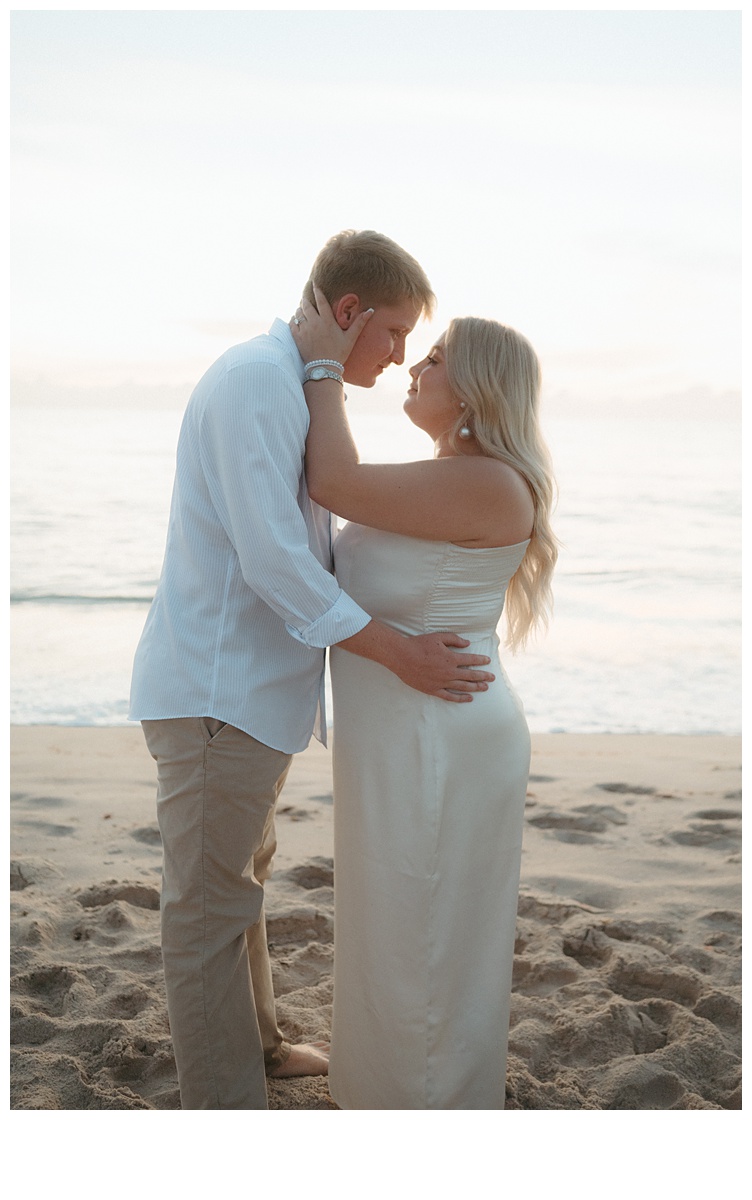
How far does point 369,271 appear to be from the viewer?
8.15ft

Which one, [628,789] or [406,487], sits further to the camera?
[628,789]

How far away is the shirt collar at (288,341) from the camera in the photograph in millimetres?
2477

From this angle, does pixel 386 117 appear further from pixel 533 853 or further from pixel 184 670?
pixel 184 670

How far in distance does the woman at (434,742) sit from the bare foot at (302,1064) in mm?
324

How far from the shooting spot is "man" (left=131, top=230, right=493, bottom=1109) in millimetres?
2281

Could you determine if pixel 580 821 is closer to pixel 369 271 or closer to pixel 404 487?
pixel 404 487

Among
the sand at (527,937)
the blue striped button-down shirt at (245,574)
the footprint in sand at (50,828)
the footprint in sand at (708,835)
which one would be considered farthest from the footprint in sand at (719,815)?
the blue striped button-down shirt at (245,574)

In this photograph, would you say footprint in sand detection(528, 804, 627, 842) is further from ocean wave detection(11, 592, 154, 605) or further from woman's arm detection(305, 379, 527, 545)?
ocean wave detection(11, 592, 154, 605)

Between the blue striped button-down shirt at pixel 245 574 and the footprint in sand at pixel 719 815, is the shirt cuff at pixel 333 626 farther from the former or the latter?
the footprint in sand at pixel 719 815

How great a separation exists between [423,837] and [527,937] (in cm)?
152

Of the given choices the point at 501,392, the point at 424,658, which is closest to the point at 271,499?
the point at 424,658

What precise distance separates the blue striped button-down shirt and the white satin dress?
174 mm

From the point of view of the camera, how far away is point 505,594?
2.76m

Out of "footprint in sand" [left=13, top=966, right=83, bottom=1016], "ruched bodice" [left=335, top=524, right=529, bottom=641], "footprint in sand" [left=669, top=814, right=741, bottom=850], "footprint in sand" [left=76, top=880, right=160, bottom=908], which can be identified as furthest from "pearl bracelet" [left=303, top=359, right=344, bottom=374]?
"footprint in sand" [left=669, top=814, right=741, bottom=850]
